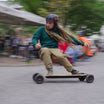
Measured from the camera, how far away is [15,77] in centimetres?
646

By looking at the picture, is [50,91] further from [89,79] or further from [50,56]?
[89,79]

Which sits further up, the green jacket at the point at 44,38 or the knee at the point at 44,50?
the green jacket at the point at 44,38

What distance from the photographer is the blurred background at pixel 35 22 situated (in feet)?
34.4

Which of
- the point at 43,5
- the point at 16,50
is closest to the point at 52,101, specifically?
the point at 16,50

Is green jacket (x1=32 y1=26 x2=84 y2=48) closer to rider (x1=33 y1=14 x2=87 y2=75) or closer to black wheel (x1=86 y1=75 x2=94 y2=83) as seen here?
rider (x1=33 y1=14 x2=87 y2=75)

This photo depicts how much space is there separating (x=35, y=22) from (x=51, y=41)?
4.76 metres

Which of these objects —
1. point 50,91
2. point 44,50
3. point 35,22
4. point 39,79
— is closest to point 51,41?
point 44,50

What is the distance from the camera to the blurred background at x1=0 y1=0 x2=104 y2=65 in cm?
1050

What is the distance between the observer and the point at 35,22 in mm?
10453

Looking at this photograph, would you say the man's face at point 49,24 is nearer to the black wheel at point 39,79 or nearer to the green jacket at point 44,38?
the green jacket at point 44,38

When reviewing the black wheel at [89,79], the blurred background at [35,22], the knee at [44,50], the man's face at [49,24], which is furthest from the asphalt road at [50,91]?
the blurred background at [35,22]

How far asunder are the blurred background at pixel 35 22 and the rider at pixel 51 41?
12.3ft

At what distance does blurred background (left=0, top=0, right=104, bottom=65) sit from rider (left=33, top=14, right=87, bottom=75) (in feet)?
12.3

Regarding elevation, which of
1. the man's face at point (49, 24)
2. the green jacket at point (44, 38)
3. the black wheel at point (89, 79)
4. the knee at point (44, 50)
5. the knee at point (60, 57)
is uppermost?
the man's face at point (49, 24)
